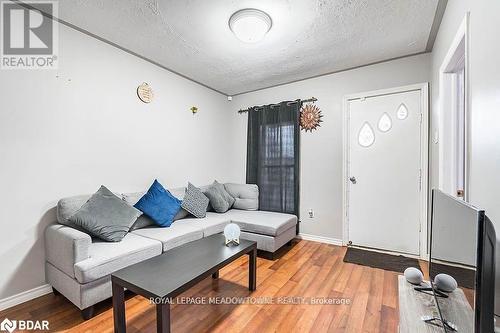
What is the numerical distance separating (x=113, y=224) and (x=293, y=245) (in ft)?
7.83

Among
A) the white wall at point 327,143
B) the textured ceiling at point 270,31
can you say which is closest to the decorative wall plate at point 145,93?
the textured ceiling at point 270,31

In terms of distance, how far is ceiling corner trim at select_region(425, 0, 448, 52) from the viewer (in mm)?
1979

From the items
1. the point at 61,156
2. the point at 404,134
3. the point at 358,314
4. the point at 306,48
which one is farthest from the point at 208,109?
the point at 358,314

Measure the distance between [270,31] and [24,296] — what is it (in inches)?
130

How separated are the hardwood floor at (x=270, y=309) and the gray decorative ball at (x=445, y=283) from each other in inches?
31.6

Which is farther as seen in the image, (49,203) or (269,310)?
(49,203)

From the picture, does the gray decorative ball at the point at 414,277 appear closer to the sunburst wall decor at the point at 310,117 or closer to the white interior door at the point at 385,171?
the white interior door at the point at 385,171

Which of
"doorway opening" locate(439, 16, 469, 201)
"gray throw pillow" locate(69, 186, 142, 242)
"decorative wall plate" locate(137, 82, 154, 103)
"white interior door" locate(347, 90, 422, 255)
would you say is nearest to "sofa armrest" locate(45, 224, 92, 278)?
"gray throw pillow" locate(69, 186, 142, 242)

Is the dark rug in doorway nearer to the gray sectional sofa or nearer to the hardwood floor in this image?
the hardwood floor

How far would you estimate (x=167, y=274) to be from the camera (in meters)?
1.54

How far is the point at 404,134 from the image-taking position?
2.93 m

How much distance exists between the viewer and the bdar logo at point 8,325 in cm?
163

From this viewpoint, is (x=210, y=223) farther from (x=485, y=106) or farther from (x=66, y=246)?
(x=485, y=106)

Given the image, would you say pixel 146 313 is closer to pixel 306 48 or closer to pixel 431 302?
pixel 431 302
